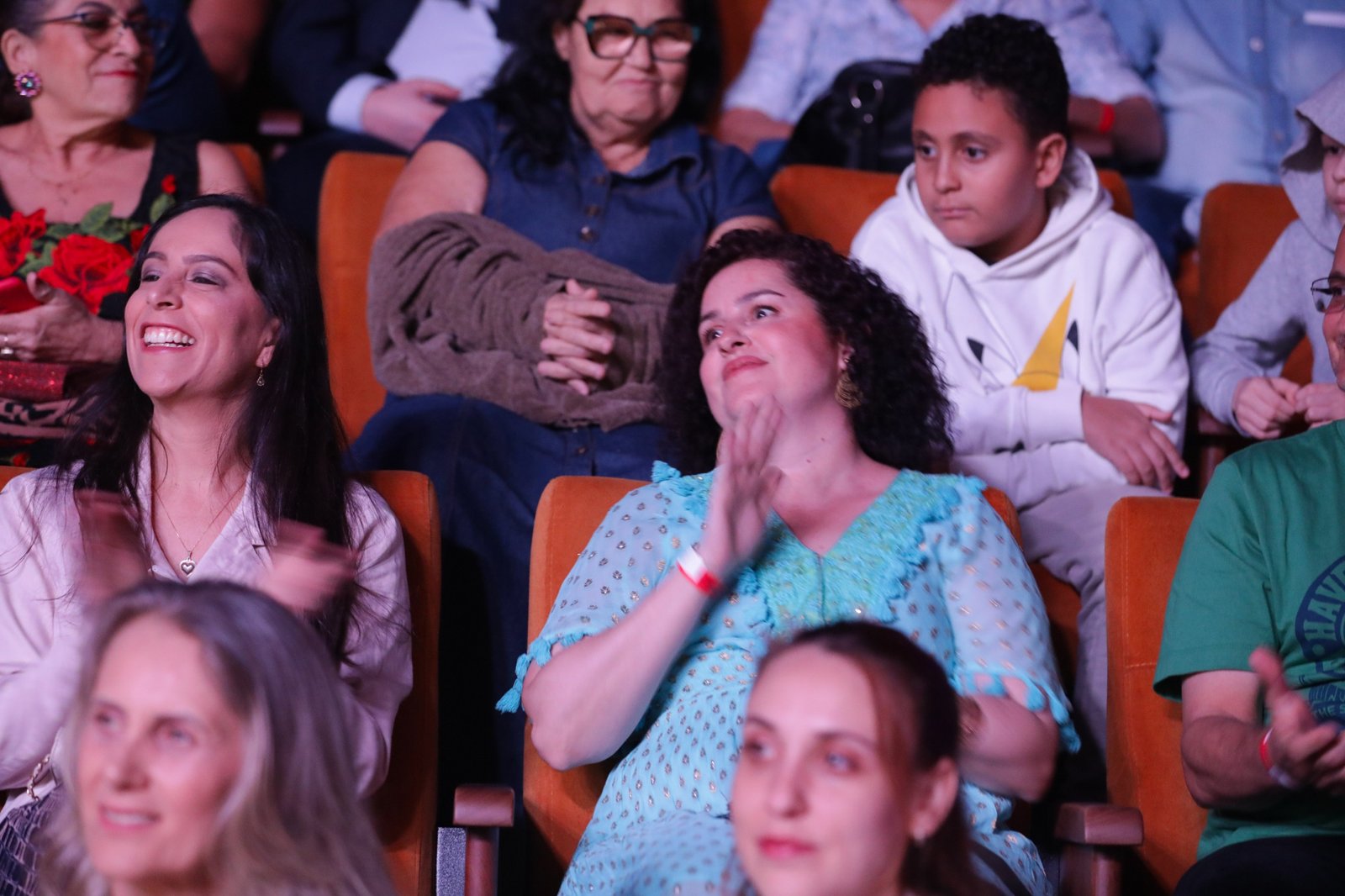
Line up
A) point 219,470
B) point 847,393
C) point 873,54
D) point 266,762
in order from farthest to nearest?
point 873,54 < point 847,393 < point 219,470 < point 266,762

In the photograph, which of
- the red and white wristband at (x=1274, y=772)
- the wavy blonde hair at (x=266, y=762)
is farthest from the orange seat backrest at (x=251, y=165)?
the red and white wristband at (x=1274, y=772)

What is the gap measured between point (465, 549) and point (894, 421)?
655mm

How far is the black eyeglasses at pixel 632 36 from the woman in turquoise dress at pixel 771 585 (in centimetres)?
67

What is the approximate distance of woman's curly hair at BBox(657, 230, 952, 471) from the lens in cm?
207

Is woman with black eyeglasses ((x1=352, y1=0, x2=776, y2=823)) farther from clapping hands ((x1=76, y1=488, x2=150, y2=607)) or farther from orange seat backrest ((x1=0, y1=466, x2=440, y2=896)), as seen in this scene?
clapping hands ((x1=76, y1=488, x2=150, y2=607))


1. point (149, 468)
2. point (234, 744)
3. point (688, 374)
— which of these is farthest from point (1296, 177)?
point (234, 744)

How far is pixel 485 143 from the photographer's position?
2682 millimetres

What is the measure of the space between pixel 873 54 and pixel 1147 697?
183 cm

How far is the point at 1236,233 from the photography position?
2887 millimetres

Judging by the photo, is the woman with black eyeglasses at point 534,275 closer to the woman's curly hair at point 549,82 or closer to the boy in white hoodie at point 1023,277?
the woman's curly hair at point 549,82

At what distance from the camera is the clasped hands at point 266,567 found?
1.46 meters

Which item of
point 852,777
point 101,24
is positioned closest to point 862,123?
point 101,24

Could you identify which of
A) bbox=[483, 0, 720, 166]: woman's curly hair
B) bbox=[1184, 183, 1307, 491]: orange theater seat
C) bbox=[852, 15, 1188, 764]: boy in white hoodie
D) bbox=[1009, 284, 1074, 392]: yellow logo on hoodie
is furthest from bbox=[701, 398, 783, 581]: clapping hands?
bbox=[1184, 183, 1307, 491]: orange theater seat

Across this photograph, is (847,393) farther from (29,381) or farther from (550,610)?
(29,381)
